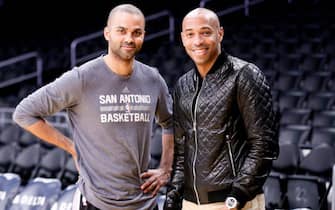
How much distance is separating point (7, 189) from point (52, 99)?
5.24 feet

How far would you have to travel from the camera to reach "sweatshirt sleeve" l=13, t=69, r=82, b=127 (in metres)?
2.34

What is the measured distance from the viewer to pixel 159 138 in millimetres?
5180

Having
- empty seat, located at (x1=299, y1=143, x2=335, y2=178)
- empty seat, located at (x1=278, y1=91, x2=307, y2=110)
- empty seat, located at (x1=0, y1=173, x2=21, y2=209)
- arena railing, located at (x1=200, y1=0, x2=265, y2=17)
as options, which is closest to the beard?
empty seat, located at (x1=0, y1=173, x2=21, y2=209)

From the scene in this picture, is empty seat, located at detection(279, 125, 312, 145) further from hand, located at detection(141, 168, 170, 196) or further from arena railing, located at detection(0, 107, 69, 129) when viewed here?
hand, located at detection(141, 168, 170, 196)

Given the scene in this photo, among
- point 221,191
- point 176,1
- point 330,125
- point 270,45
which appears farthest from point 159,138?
point 176,1

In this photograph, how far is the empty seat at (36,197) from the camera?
363 centimetres

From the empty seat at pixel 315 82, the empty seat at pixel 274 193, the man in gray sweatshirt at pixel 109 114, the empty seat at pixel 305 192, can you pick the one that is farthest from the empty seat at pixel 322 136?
the man in gray sweatshirt at pixel 109 114

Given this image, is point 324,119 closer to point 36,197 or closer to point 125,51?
point 36,197

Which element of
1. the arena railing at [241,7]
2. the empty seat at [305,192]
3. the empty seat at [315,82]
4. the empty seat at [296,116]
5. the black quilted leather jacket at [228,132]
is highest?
the arena railing at [241,7]

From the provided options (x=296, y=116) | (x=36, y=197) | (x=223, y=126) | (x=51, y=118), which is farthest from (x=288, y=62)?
(x=223, y=126)

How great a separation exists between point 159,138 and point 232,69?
3.08 m

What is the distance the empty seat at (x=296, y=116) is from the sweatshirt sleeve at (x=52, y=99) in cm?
367

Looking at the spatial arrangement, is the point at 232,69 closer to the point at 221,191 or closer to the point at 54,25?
the point at 221,191

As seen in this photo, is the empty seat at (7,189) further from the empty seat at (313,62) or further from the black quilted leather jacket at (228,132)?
the empty seat at (313,62)
